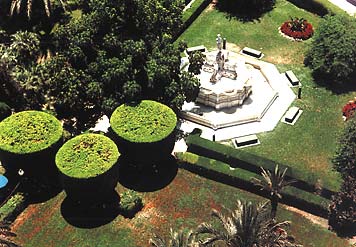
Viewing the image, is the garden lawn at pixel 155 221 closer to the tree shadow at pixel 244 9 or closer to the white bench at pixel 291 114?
the white bench at pixel 291 114

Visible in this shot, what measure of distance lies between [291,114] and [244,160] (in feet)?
30.9

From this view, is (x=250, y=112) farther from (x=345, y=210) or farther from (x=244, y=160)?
(x=345, y=210)

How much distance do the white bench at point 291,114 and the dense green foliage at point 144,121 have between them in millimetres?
12829

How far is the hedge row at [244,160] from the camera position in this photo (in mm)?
52219

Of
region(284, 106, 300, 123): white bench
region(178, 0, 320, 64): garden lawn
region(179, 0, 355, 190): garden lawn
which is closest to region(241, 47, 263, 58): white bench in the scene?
region(179, 0, 355, 190): garden lawn

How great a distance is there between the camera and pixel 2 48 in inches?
2304

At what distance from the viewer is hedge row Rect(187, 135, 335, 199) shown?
5222 cm

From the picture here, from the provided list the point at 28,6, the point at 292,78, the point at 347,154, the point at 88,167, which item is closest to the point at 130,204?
the point at 88,167

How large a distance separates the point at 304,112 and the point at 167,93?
15.2 m

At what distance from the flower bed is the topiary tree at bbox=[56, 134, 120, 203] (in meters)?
29.5

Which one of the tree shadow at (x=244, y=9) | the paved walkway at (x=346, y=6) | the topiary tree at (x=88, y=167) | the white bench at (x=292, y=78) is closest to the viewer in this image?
the topiary tree at (x=88, y=167)

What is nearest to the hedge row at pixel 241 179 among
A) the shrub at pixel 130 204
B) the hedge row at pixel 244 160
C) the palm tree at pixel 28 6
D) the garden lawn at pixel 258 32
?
the hedge row at pixel 244 160

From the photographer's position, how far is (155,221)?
51.4m

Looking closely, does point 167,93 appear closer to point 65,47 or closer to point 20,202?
point 65,47
